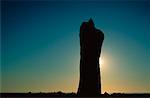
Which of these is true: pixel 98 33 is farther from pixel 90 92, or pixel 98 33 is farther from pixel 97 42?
pixel 90 92

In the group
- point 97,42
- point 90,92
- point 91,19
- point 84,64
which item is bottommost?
point 90,92

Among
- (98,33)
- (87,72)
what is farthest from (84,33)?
(87,72)

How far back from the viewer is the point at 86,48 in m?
56.2

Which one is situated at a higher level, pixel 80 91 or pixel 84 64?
pixel 84 64

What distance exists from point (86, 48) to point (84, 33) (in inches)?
103

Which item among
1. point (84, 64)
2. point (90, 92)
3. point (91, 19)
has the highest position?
point (91, 19)

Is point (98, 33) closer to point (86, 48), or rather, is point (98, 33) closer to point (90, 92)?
point (86, 48)

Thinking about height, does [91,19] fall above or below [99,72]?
above

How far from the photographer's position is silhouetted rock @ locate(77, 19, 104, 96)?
54938mm

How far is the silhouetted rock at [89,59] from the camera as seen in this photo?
2163 inches

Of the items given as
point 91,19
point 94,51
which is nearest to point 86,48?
point 94,51

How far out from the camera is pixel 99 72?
5550 cm

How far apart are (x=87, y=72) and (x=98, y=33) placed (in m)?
6.69

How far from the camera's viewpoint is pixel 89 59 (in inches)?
2191
